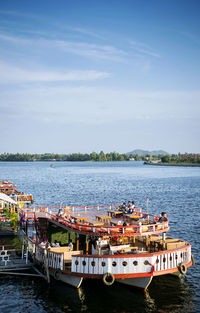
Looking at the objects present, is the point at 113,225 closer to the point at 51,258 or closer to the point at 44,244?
the point at 51,258

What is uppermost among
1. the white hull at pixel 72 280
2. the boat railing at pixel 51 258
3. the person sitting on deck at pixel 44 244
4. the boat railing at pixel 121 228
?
the boat railing at pixel 121 228

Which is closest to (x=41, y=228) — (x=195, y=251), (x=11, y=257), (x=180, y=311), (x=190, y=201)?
(x=11, y=257)

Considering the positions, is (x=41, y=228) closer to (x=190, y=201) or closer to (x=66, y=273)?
(x=66, y=273)

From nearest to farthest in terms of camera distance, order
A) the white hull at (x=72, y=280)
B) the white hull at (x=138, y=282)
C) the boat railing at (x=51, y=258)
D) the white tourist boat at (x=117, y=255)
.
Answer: the white tourist boat at (x=117, y=255) < the white hull at (x=138, y=282) < the white hull at (x=72, y=280) < the boat railing at (x=51, y=258)

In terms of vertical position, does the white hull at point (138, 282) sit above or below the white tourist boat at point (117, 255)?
below

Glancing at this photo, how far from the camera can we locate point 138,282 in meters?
22.8

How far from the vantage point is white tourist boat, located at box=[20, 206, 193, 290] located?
2150 cm

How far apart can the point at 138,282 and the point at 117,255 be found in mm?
2953

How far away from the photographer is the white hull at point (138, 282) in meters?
22.3

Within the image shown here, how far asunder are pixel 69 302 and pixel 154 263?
20.0 feet

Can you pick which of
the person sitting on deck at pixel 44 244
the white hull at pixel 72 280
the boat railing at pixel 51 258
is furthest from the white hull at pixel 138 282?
the person sitting on deck at pixel 44 244

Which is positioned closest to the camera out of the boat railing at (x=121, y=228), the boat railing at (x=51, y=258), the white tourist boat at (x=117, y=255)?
the white tourist boat at (x=117, y=255)

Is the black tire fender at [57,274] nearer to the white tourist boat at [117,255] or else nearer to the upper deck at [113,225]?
the white tourist boat at [117,255]

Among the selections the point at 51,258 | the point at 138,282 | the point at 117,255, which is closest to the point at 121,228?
the point at 117,255
